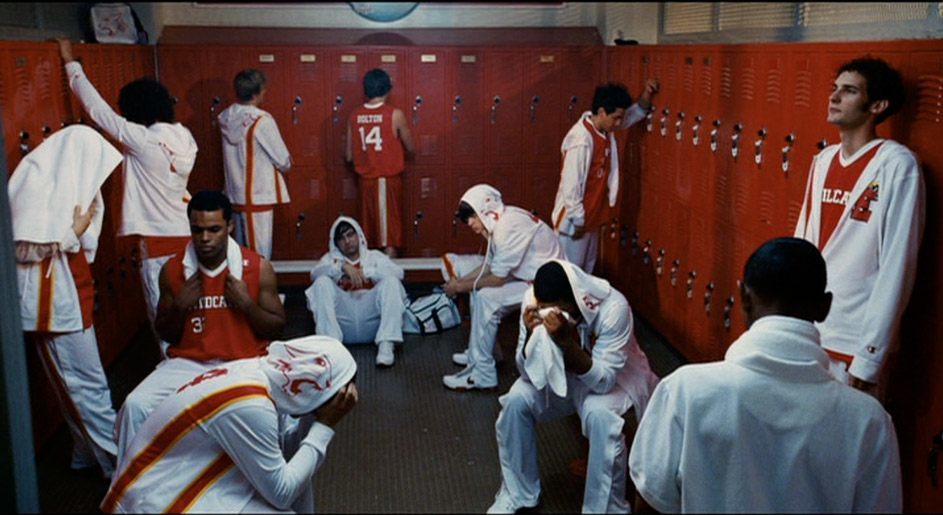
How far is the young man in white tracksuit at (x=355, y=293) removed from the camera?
4.59 meters

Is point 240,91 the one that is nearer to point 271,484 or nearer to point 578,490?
point 578,490

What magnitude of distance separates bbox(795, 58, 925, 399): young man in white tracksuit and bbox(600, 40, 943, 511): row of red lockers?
0.10m

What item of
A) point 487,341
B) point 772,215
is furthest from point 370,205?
point 772,215

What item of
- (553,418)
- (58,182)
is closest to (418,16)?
(58,182)

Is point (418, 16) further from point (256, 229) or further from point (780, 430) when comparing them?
point (780, 430)

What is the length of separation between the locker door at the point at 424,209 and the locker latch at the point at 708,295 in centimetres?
219

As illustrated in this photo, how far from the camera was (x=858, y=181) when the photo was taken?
102 inches

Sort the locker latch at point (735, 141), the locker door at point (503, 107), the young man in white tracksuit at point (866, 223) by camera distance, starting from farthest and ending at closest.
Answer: the locker door at point (503, 107), the locker latch at point (735, 141), the young man in white tracksuit at point (866, 223)

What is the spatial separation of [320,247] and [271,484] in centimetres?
417

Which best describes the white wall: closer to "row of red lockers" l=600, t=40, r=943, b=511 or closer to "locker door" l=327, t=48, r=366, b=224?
"locker door" l=327, t=48, r=366, b=224

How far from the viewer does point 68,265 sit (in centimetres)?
315

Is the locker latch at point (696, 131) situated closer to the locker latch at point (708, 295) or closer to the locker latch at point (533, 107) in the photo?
the locker latch at point (708, 295)

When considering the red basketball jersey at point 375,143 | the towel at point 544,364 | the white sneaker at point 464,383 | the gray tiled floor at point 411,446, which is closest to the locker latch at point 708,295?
the gray tiled floor at point 411,446

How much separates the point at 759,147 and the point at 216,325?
217cm
